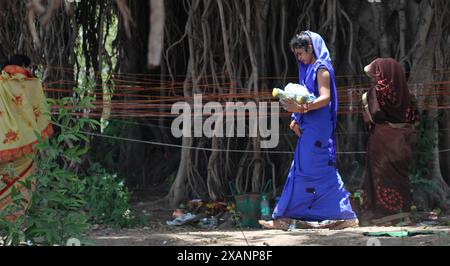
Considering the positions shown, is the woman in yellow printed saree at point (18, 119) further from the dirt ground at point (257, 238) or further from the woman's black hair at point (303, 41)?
the woman's black hair at point (303, 41)

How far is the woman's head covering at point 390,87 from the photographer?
5.80m

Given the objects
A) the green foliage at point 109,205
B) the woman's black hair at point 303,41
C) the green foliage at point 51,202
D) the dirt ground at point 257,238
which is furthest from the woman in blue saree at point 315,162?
the green foliage at point 51,202

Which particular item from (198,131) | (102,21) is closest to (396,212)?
(198,131)

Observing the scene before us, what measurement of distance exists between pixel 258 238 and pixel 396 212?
1.37 meters

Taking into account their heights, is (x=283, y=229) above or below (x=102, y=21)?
below

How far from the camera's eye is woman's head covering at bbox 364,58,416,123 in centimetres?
580

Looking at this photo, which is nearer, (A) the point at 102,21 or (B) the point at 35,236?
(B) the point at 35,236

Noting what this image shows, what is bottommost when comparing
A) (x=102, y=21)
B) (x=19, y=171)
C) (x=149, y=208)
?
(x=149, y=208)

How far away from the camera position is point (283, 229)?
5441 mm

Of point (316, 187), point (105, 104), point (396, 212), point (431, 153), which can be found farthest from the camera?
point (105, 104)

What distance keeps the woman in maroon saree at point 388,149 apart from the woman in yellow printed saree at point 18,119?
7.28ft

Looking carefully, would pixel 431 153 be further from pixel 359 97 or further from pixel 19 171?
pixel 19 171

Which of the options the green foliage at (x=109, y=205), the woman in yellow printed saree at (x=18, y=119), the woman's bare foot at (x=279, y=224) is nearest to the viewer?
the woman's bare foot at (x=279, y=224)

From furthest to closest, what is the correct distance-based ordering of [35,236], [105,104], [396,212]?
[105,104], [396,212], [35,236]
